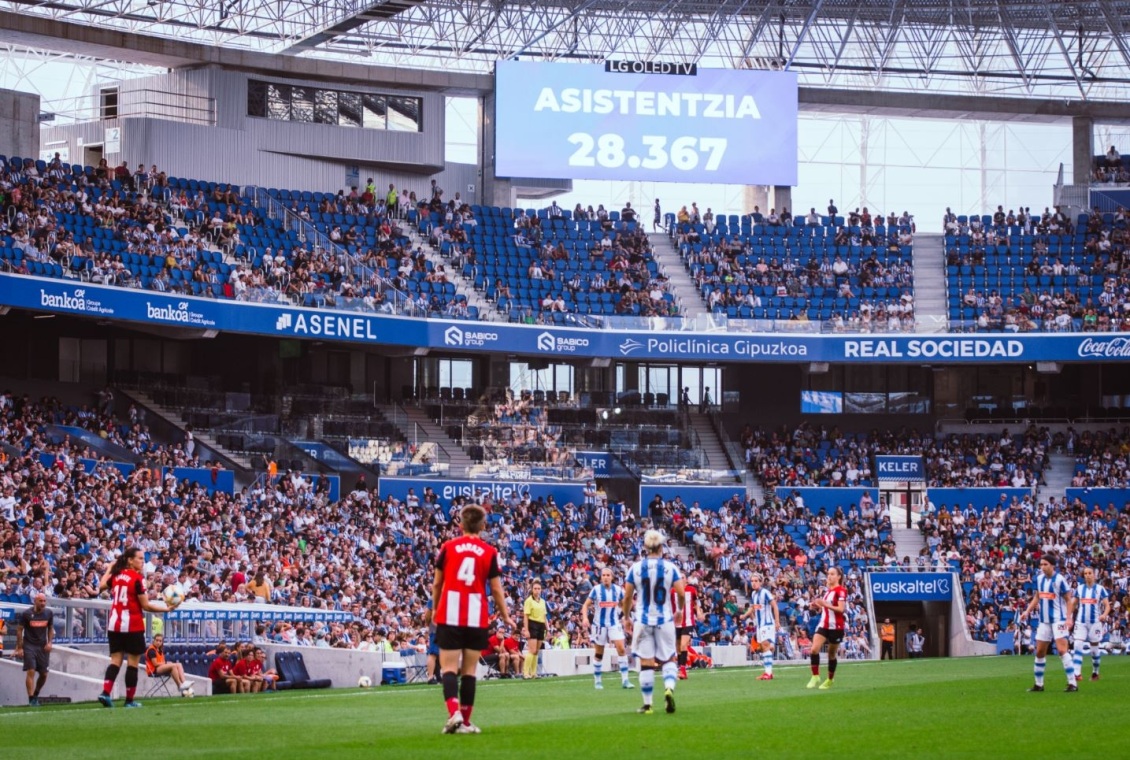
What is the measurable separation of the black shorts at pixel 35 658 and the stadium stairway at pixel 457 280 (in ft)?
89.6

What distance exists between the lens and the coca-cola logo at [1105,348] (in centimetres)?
4969

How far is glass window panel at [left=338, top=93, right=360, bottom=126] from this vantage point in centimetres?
5381

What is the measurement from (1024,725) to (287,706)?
29.1ft

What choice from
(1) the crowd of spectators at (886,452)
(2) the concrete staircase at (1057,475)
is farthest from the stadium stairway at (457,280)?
(2) the concrete staircase at (1057,475)

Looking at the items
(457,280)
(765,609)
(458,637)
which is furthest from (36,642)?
(457,280)

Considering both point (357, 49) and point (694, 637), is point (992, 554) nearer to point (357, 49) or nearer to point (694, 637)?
point (694, 637)

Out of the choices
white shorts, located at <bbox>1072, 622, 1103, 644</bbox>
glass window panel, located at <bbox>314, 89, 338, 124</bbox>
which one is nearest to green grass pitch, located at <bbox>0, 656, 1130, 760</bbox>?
white shorts, located at <bbox>1072, 622, 1103, 644</bbox>

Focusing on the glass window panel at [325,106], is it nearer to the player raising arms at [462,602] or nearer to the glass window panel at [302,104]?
the glass window panel at [302,104]

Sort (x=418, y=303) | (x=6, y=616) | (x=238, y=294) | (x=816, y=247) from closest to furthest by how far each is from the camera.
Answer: (x=6, y=616) → (x=238, y=294) → (x=418, y=303) → (x=816, y=247)

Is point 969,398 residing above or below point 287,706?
above

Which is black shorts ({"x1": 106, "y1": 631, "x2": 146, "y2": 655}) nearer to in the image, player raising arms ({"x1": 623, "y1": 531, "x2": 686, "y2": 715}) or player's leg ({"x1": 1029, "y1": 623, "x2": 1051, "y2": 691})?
player raising arms ({"x1": 623, "y1": 531, "x2": 686, "y2": 715})

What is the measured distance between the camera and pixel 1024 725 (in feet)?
51.1

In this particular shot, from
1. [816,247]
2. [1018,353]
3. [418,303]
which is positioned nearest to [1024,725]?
[418,303]

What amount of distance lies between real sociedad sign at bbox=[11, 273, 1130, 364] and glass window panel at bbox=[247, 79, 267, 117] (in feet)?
33.5
